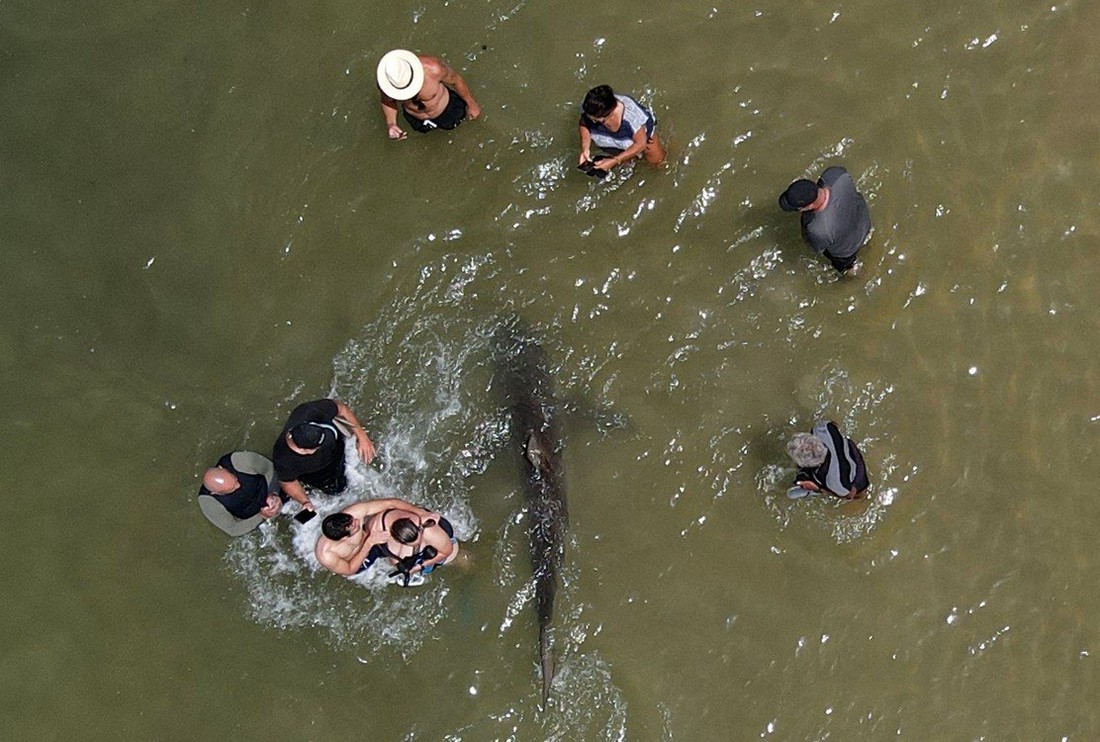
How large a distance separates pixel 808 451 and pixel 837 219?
1702 mm

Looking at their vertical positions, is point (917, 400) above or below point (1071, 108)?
below

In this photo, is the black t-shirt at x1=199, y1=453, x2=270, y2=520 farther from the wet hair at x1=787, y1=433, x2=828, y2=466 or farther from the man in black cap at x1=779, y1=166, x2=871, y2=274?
the man in black cap at x1=779, y1=166, x2=871, y2=274

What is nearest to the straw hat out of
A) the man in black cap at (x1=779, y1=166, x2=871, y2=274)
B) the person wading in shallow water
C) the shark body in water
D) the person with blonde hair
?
the person wading in shallow water

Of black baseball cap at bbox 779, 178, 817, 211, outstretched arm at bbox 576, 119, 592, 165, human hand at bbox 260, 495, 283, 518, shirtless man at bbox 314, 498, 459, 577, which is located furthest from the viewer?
human hand at bbox 260, 495, 283, 518

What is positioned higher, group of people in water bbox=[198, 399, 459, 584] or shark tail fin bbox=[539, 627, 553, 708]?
group of people in water bbox=[198, 399, 459, 584]

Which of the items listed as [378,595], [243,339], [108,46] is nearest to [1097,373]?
[378,595]

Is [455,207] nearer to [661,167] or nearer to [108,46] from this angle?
[661,167]

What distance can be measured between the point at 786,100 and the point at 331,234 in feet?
13.4

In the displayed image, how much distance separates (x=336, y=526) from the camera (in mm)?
6047

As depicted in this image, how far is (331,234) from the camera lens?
737 cm

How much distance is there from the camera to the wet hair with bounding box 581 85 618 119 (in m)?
5.76

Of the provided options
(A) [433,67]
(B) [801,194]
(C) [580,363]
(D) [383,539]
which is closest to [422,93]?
(A) [433,67]

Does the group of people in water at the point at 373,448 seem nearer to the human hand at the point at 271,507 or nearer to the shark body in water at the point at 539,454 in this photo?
the human hand at the point at 271,507

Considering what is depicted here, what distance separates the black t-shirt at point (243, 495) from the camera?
6355 mm
